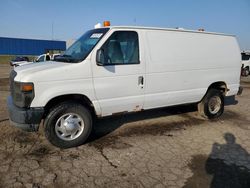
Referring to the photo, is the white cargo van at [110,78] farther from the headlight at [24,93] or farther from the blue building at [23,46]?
the blue building at [23,46]

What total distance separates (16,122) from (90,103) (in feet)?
4.34

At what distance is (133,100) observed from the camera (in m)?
4.98

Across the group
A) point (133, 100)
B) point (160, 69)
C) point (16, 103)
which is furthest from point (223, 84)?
point (16, 103)

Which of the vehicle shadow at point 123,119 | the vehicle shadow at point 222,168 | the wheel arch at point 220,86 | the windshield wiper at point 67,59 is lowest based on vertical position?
the vehicle shadow at point 222,168

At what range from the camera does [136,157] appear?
13.8 feet

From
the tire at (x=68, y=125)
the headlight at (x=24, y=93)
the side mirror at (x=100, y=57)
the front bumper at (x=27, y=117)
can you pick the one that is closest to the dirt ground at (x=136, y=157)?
the tire at (x=68, y=125)

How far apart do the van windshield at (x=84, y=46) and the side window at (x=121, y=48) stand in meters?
0.22

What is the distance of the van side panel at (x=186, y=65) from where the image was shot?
514cm

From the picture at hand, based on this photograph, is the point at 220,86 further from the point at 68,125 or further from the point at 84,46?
the point at 68,125

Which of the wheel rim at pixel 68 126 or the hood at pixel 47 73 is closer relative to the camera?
the hood at pixel 47 73

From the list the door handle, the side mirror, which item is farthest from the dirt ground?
the side mirror

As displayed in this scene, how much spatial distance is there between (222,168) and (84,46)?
3.30 meters

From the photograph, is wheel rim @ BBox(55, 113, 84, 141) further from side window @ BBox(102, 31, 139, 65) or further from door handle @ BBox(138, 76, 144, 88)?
door handle @ BBox(138, 76, 144, 88)

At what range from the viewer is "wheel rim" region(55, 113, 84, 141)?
4.41m
